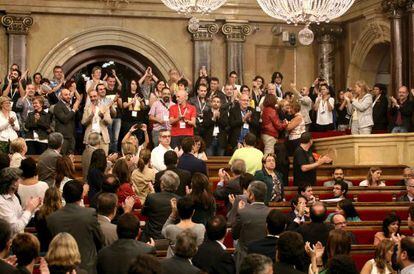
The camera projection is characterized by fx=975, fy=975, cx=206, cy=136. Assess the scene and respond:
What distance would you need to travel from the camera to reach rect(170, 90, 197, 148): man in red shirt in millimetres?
14562

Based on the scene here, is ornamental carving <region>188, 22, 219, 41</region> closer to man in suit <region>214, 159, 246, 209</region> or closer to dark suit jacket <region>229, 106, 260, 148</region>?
dark suit jacket <region>229, 106, 260, 148</region>

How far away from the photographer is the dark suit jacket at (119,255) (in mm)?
7172

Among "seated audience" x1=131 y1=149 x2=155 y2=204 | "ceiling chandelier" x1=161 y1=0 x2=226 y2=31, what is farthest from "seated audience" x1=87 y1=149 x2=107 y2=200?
"ceiling chandelier" x1=161 y1=0 x2=226 y2=31

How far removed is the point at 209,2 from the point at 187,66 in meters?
5.90

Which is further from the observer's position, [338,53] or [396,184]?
[338,53]

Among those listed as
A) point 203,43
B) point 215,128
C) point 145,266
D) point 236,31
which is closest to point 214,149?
point 215,128

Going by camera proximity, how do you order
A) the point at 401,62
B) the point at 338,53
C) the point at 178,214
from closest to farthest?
the point at 178,214 < the point at 401,62 < the point at 338,53

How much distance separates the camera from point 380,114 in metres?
16.9

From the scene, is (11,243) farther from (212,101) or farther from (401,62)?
(401,62)

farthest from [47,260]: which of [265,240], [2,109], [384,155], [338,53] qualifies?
[338,53]

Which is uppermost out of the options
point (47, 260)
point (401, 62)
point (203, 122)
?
point (401, 62)

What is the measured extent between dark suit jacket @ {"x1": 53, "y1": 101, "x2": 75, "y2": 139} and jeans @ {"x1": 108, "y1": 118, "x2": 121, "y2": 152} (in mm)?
1260

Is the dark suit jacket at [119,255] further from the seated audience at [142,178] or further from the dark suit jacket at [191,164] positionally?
the seated audience at [142,178]

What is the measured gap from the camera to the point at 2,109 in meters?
13.5
